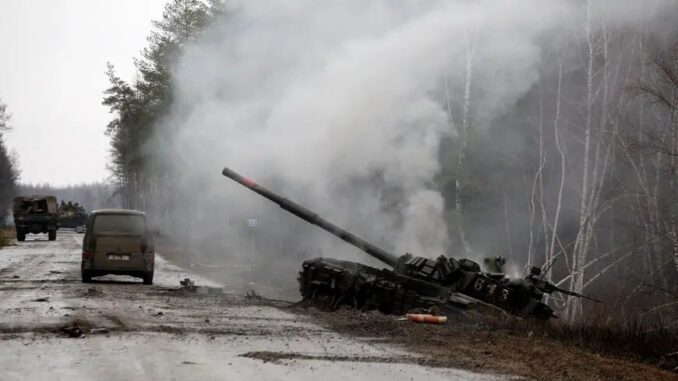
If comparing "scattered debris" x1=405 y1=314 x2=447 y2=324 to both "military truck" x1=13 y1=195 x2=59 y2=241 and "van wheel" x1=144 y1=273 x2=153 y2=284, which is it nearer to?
"van wheel" x1=144 y1=273 x2=153 y2=284

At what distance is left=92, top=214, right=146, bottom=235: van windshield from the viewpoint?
68.5 ft

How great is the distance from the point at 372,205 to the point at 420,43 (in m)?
4.37

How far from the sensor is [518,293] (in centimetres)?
1506

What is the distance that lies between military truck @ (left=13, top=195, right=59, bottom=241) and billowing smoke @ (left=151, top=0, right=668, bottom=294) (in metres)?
14.8

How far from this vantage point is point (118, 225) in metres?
21.0

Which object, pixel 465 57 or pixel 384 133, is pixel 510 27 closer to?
pixel 465 57

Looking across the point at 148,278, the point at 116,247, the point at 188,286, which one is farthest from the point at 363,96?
the point at 116,247

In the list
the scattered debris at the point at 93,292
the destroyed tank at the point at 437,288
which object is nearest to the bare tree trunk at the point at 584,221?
the destroyed tank at the point at 437,288

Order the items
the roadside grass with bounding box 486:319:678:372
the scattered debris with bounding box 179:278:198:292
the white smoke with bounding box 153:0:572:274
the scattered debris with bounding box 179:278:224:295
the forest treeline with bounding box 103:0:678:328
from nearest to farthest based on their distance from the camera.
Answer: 1. the roadside grass with bounding box 486:319:678:372
2. the scattered debris with bounding box 179:278:224:295
3. the scattered debris with bounding box 179:278:198:292
4. the white smoke with bounding box 153:0:572:274
5. the forest treeline with bounding box 103:0:678:328

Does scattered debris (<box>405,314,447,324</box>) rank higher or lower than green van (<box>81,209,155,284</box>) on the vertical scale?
lower

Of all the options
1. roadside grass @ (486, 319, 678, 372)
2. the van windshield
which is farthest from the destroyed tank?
the van windshield

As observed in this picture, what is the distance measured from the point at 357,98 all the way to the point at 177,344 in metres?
13.0

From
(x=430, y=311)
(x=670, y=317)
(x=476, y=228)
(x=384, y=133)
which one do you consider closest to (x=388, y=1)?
(x=384, y=133)

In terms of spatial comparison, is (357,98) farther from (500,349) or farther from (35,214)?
(35,214)
